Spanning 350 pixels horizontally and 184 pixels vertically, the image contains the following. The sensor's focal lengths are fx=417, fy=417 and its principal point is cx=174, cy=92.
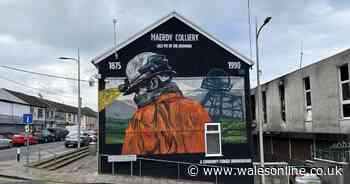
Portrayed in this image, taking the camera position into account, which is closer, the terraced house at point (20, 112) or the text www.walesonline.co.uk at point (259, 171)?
the text www.walesonline.co.uk at point (259, 171)

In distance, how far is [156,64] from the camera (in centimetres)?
2139

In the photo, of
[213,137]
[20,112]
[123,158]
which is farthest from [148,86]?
[20,112]

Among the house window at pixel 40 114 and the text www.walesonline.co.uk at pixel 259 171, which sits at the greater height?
the house window at pixel 40 114

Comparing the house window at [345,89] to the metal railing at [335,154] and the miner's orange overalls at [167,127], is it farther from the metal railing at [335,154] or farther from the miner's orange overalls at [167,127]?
the miner's orange overalls at [167,127]

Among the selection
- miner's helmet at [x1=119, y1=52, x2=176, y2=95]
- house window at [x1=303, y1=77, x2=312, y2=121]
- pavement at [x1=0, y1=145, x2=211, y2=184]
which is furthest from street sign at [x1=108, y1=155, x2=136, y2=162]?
house window at [x1=303, y1=77, x2=312, y2=121]

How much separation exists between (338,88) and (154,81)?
29.1 feet

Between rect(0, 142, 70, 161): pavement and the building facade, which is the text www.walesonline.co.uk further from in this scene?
rect(0, 142, 70, 161): pavement

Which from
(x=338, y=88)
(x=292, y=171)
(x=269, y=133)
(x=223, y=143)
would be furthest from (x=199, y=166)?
(x=269, y=133)

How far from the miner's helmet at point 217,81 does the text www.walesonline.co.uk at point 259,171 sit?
4.06m

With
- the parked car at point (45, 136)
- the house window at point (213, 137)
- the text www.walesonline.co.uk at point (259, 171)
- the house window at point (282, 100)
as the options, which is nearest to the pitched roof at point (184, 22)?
the house window at point (213, 137)

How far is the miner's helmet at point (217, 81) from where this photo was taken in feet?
70.2

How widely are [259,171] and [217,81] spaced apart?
505cm

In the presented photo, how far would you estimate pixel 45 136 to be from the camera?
54031 mm

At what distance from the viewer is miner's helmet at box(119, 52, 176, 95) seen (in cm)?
2091
